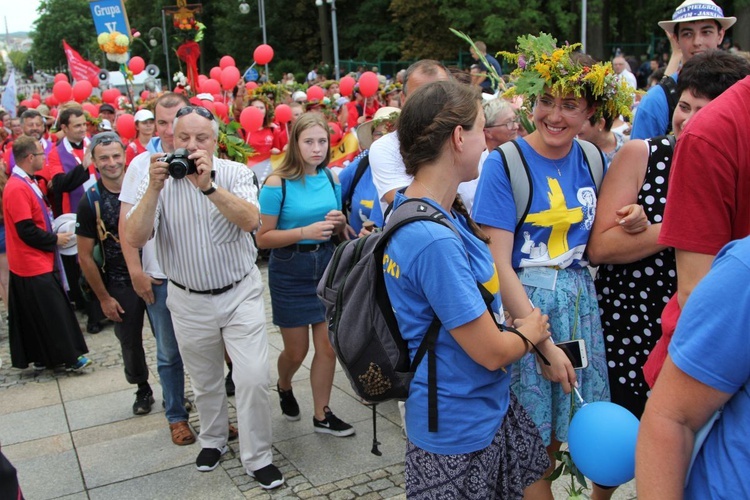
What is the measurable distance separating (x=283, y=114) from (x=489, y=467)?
8.22 m

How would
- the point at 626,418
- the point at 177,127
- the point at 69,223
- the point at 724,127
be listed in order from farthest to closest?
the point at 69,223, the point at 177,127, the point at 626,418, the point at 724,127

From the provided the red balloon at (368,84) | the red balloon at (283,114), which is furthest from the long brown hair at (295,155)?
the red balloon at (368,84)

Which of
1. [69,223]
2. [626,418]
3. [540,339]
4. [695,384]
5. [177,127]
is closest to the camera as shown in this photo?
[695,384]

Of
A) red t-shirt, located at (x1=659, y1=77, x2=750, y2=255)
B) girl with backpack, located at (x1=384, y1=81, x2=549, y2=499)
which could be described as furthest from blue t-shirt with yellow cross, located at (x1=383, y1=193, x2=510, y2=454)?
red t-shirt, located at (x1=659, y1=77, x2=750, y2=255)

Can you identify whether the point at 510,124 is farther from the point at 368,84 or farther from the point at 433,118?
the point at 368,84

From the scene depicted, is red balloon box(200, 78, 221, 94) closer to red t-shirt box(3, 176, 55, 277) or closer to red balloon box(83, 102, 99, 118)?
red balloon box(83, 102, 99, 118)

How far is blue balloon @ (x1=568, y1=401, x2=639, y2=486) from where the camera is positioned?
1974mm

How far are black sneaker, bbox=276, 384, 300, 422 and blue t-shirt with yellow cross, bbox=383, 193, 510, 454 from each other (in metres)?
2.63

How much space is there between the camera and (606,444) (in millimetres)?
2031

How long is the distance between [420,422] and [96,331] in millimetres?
6144

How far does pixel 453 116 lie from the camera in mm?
2346

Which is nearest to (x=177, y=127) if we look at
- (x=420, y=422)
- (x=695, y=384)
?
(x=420, y=422)

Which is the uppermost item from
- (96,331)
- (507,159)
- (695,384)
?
(507,159)

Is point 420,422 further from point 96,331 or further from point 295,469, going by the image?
point 96,331
